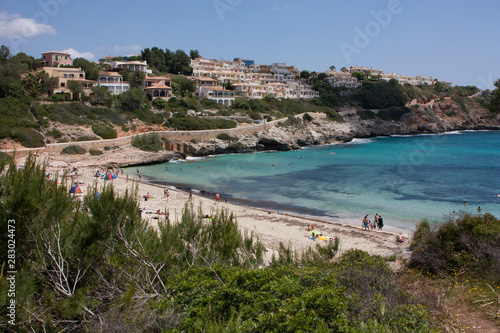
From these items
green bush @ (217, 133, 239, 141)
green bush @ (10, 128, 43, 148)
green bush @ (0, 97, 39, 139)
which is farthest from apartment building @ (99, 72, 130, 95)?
green bush @ (10, 128, 43, 148)

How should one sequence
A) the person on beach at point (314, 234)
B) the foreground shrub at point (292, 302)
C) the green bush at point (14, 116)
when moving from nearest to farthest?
1. the foreground shrub at point (292, 302)
2. the person on beach at point (314, 234)
3. the green bush at point (14, 116)

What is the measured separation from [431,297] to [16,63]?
185ft

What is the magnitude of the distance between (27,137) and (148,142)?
1150 centimetres

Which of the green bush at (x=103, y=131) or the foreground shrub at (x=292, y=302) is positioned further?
the green bush at (x=103, y=131)

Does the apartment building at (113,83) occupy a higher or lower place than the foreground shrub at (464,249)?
higher

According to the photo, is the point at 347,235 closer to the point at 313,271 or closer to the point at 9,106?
the point at 313,271

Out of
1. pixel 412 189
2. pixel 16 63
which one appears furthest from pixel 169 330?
pixel 16 63

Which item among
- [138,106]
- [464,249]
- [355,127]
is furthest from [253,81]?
[464,249]

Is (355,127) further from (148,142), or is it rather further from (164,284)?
(164,284)

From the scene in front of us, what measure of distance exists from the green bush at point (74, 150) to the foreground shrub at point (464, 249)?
3194cm

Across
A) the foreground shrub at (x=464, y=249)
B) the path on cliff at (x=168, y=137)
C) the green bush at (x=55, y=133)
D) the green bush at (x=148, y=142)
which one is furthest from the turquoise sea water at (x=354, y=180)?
the foreground shrub at (x=464, y=249)

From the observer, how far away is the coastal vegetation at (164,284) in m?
5.16

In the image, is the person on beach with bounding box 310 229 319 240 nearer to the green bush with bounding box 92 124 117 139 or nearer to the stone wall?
the stone wall

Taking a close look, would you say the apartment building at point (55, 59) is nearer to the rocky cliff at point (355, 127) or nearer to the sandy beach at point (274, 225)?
the rocky cliff at point (355, 127)
